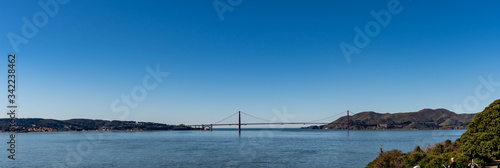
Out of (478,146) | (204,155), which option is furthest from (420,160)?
(204,155)

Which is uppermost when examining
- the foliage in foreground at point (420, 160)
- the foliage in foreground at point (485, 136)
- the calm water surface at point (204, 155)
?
the foliage in foreground at point (485, 136)

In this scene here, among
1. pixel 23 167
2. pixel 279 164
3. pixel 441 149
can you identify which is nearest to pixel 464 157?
pixel 441 149

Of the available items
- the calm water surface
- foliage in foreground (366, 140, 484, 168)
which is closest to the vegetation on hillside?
foliage in foreground (366, 140, 484, 168)

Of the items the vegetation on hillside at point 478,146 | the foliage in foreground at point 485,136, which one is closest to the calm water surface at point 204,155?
the vegetation on hillside at point 478,146

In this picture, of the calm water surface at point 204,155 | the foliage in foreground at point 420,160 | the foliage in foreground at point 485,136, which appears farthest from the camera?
the calm water surface at point 204,155

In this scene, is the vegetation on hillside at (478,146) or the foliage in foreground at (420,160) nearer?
the vegetation on hillside at (478,146)

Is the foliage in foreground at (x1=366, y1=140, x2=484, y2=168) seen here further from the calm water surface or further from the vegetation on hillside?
the calm water surface

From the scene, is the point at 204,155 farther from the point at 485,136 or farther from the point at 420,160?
the point at 485,136

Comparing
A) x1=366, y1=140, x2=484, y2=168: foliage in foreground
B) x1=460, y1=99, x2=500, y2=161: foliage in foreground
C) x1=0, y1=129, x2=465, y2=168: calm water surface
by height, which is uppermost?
x1=460, y1=99, x2=500, y2=161: foliage in foreground

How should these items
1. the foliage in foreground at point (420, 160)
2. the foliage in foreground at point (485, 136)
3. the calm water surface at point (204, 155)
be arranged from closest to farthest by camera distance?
the foliage in foreground at point (485, 136), the foliage in foreground at point (420, 160), the calm water surface at point (204, 155)

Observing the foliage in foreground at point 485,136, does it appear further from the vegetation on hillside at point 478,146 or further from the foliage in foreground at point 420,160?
the foliage in foreground at point 420,160

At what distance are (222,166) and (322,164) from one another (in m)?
12.0

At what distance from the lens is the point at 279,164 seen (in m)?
36.8

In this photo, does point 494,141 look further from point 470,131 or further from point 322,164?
point 322,164
